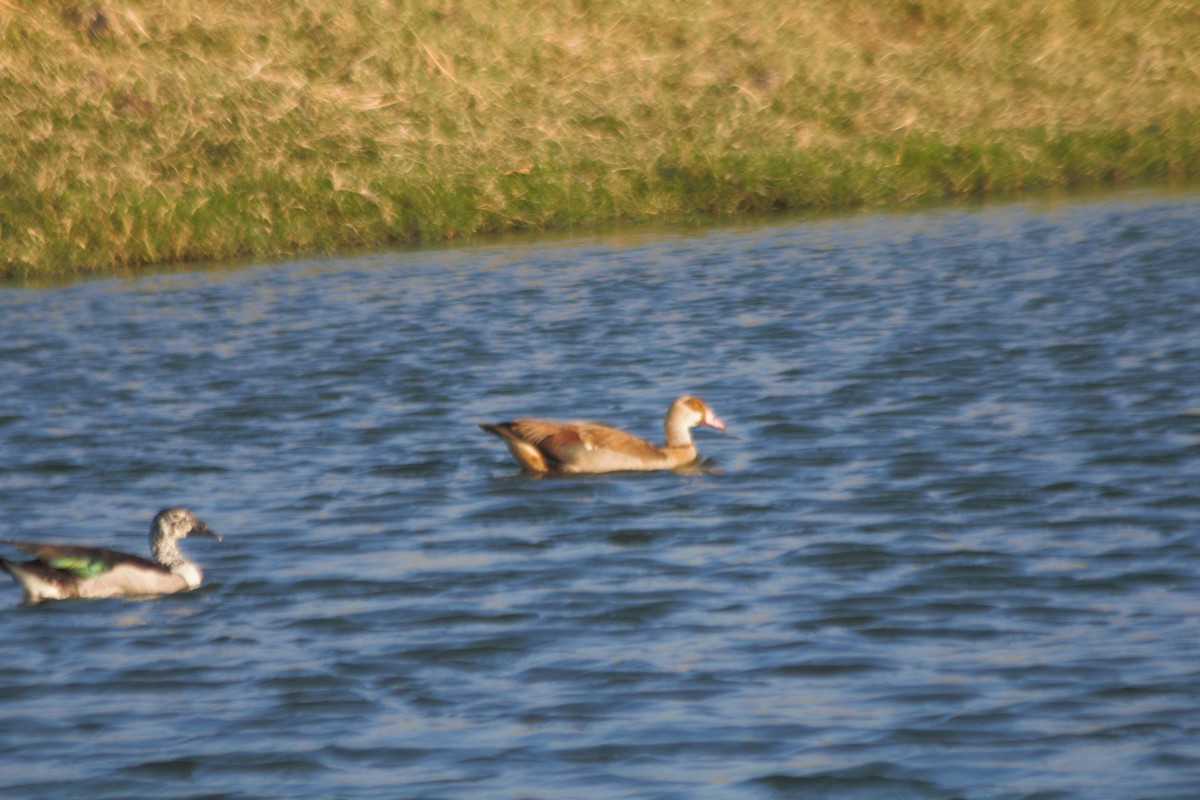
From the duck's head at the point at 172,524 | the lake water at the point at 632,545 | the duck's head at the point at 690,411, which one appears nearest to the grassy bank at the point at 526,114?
the lake water at the point at 632,545

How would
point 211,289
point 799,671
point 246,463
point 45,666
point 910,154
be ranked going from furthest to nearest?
1. point 910,154
2. point 211,289
3. point 246,463
4. point 45,666
5. point 799,671

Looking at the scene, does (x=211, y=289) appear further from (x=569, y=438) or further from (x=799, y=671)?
(x=799, y=671)

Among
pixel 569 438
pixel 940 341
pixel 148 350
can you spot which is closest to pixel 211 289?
pixel 148 350

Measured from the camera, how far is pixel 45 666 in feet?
28.8

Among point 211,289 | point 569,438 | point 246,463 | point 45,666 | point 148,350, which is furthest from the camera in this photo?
point 211,289

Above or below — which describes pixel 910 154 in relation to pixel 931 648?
above

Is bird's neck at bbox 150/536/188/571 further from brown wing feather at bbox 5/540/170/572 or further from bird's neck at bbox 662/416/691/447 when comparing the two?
bird's neck at bbox 662/416/691/447

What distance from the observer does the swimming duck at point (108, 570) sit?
9812 mm

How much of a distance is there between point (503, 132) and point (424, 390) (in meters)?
13.7

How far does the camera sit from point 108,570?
10016 millimetres

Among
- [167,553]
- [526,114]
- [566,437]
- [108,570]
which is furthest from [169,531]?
[526,114]

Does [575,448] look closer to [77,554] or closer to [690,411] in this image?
[690,411]

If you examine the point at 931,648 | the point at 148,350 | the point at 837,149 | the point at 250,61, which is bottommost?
the point at 931,648

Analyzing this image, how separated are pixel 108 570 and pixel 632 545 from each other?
107 inches
